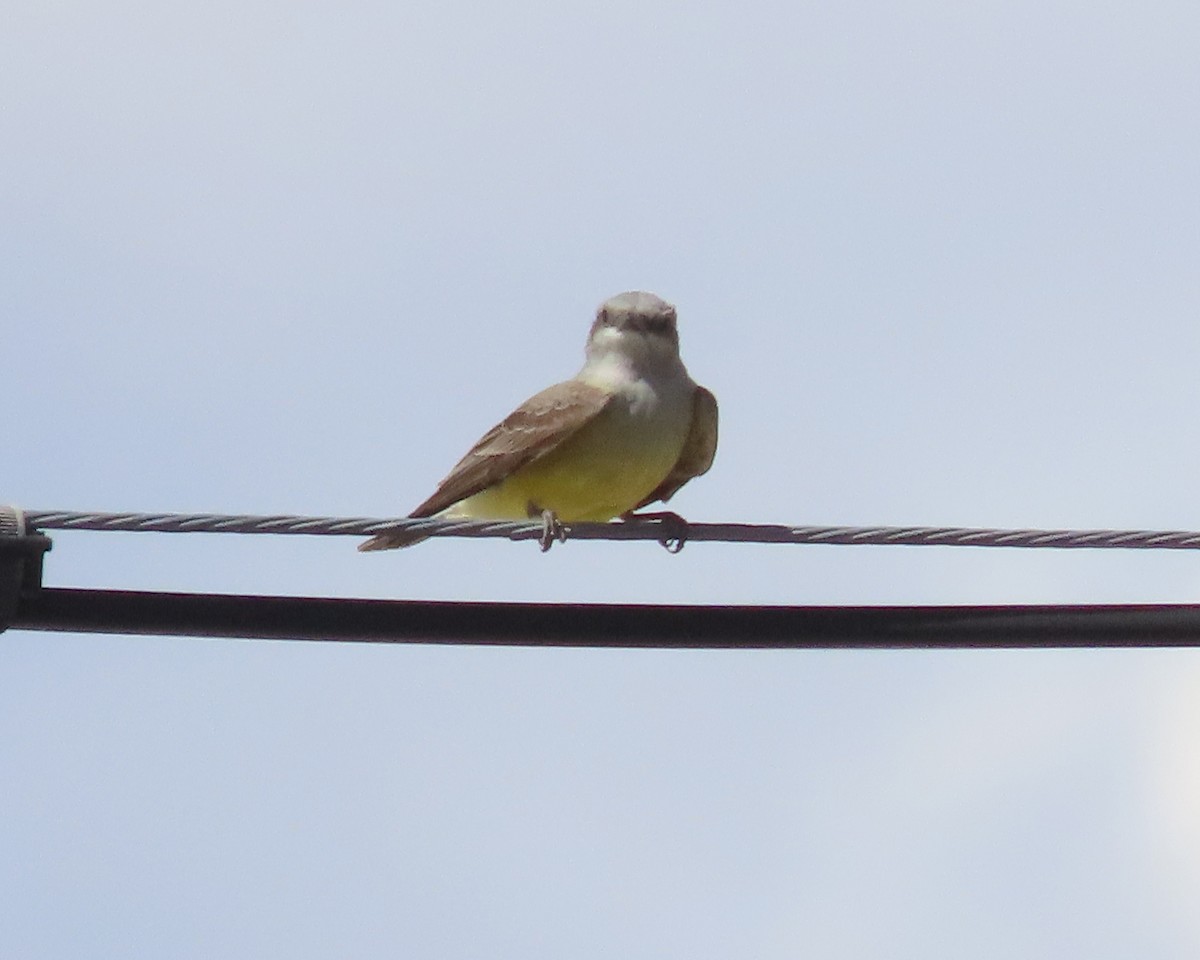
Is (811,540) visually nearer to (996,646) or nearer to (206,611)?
(996,646)

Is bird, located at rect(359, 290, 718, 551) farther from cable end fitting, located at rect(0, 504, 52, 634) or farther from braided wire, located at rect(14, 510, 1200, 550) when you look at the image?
cable end fitting, located at rect(0, 504, 52, 634)

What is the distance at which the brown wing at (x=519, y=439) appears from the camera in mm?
9367

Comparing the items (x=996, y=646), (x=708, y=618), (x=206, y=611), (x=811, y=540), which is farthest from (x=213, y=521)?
(x=996, y=646)

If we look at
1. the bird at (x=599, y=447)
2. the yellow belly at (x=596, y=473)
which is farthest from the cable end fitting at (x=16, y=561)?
the yellow belly at (x=596, y=473)

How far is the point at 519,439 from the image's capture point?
371 inches

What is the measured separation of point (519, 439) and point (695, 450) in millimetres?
960

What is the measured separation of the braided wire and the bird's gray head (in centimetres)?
305

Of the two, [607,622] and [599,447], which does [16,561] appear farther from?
[599,447]

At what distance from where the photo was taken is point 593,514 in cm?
945

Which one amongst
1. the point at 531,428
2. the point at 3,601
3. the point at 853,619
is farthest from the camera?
the point at 531,428

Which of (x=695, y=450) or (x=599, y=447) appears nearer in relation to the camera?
(x=599, y=447)

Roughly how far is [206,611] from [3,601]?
0.57 metres

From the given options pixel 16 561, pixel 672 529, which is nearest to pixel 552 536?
pixel 672 529

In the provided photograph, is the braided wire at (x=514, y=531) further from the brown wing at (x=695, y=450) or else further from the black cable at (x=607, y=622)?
the brown wing at (x=695, y=450)
